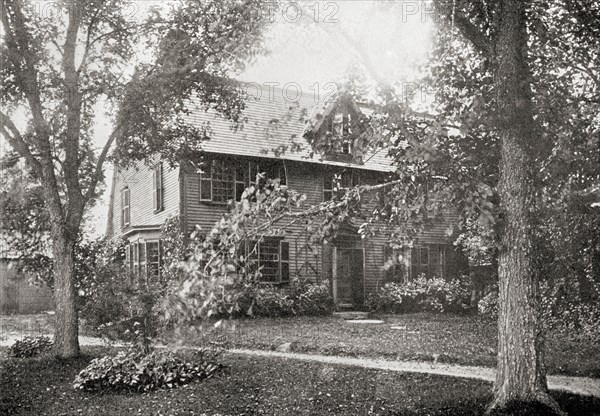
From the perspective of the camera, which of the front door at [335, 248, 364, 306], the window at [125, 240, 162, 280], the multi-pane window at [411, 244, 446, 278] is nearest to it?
the window at [125, 240, 162, 280]

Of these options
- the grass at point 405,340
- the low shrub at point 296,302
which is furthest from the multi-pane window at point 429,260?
the grass at point 405,340

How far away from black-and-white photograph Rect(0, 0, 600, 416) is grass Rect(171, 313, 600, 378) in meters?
0.10

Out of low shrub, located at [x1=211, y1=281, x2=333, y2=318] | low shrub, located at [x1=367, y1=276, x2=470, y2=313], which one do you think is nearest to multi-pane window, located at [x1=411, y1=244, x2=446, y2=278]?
low shrub, located at [x1=367, y1=276, x2=470, y2=313]

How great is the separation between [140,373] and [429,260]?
19.6 m

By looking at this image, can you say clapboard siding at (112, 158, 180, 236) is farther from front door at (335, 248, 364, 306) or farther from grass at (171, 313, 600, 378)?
front door at (335, 248, 364, 306)

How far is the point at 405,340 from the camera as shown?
547 inches

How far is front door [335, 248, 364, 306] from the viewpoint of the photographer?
2348 cm

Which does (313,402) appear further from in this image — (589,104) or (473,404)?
(589,104)

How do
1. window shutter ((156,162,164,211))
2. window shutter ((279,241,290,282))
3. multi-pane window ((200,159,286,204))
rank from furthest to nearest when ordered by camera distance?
window shutter ((156,162,164,211)) < window shutter ((279,241,290,282)) < multi-pane window ((200,159,286,204))

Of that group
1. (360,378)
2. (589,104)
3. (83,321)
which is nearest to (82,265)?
(83,321)

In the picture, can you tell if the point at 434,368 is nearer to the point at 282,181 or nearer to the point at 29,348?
the point at 29,348

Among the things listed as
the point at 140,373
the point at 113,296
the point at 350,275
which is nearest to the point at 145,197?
the point at 113,296

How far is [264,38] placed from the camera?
7770 millimetres

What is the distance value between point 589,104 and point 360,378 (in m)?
5.83
